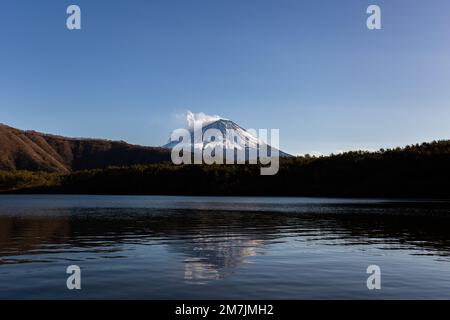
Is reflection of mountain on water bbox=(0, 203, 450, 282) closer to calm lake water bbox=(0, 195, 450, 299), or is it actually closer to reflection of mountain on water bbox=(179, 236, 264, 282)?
reflection of mountain on water bbox=(179, 236, 264, 282)

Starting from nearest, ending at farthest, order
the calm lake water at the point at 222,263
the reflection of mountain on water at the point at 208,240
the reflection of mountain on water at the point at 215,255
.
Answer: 1. the calm lake water at the point at 222,263
2. the reflection of mountain on water at the point at 215,255
3. the reflection of mountain on water at the point at 208,240

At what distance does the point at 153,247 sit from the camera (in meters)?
50.8

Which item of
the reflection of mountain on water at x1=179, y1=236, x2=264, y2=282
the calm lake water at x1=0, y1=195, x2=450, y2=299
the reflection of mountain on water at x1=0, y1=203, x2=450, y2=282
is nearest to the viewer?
the calm lake water at x1=0, y1=195, x2=450, y2=299

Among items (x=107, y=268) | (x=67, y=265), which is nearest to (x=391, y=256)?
(x=107, y=268)

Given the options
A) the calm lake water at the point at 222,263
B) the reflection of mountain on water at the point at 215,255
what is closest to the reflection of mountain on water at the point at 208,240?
the reflection of mountain on water at the point at 215,255

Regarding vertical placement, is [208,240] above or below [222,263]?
below

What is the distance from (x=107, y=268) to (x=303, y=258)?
1661 cm

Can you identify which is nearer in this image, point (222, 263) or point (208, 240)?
point (222, 263)

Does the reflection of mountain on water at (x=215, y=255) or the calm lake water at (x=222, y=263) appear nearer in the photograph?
the calm lake water at (x=222, y=263)

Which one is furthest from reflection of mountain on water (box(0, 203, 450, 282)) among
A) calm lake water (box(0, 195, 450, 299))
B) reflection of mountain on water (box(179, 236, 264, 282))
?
calm lake water (box(0, 195, 450, 299))

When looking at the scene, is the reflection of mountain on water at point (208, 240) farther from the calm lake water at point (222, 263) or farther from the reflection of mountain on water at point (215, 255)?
the calm lake water at point (222, 263)

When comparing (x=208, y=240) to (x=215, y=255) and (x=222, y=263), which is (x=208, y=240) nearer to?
(x=215, y=255)

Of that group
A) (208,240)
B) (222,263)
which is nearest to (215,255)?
(222,263)

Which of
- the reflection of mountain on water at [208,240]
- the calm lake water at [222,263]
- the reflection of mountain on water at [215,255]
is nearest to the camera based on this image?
the calm lake water at [222,263]
